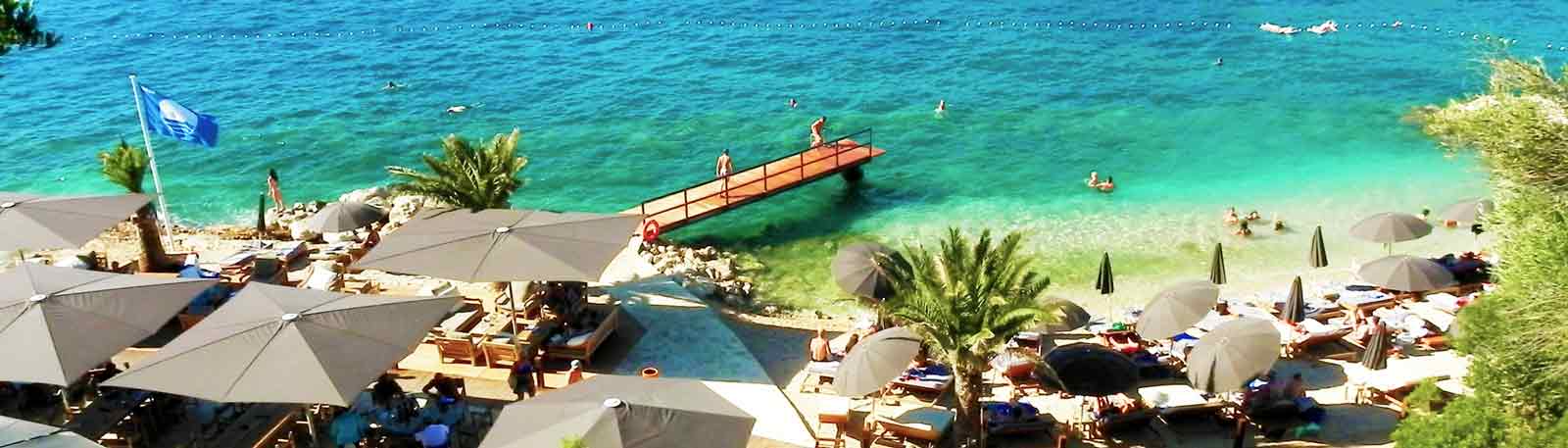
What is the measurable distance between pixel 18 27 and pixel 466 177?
6565mm

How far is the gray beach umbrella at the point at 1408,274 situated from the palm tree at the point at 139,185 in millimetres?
22179

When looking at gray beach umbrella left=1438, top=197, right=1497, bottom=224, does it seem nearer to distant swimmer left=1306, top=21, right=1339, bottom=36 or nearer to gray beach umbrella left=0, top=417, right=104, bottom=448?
gray beach umbrella left=0, top=417, right=104, bottom=448

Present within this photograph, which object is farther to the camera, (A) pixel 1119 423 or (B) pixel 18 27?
(A) pixel 1119 423

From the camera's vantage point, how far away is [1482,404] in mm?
12422

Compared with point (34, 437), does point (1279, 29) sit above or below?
above

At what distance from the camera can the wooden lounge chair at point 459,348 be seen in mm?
15547

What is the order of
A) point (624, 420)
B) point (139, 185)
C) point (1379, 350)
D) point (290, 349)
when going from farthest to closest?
point (139, 185), point (1379, 350), point (290, 349), point (624, 420)

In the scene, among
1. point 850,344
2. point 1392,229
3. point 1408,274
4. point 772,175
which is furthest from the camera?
point 772,175

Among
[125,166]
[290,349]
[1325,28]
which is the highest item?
[1325,28]

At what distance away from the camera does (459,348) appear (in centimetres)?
1564

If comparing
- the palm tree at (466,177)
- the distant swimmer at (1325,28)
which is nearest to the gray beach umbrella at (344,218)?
the palm tree at (466,177)

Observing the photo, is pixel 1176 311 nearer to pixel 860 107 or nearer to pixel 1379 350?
pixel 1379 350

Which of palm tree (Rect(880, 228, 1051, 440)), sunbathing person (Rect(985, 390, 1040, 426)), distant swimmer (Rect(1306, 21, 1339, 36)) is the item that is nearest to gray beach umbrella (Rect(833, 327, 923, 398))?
palm tree (Rect(880, 228, 1051, 440))

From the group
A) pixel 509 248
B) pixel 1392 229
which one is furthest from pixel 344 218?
pixel 1392 229
